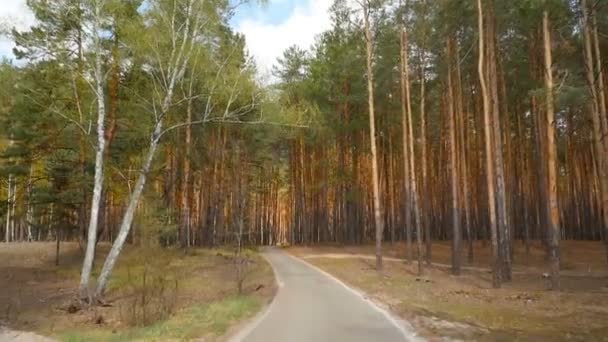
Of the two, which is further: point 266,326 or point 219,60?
point 219,60

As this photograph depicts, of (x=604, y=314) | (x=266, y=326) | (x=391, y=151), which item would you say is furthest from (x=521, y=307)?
(x=391, y=151)

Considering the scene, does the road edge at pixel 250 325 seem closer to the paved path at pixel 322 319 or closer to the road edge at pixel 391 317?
the paved path at pixel 322 319

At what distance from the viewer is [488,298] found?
1443 centimetres

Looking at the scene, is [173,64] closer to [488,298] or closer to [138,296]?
[138,296]

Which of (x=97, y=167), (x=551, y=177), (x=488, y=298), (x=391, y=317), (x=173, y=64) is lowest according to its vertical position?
(x=488, y=298)

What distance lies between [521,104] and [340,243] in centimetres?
1695

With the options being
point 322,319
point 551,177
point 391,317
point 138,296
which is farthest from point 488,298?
point 138,296

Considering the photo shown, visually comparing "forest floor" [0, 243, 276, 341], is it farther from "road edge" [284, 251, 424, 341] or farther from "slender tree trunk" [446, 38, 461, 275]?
"slender tree trunk" [446, 38, 461, 275]

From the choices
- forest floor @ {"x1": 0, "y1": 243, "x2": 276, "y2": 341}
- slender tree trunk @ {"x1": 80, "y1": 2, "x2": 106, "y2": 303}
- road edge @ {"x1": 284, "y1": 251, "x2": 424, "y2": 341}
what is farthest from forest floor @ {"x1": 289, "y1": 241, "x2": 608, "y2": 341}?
slender tree trunk @ {"x1": 80, "y1": 2, "x2": 106, "y2": 303}

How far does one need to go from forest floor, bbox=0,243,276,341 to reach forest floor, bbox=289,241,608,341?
3651mm

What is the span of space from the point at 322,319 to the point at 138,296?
8.06 m

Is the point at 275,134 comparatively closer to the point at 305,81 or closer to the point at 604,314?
the point at 305,81

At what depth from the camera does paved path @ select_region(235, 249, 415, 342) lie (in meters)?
8.39

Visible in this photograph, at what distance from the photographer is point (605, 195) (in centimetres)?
1758
